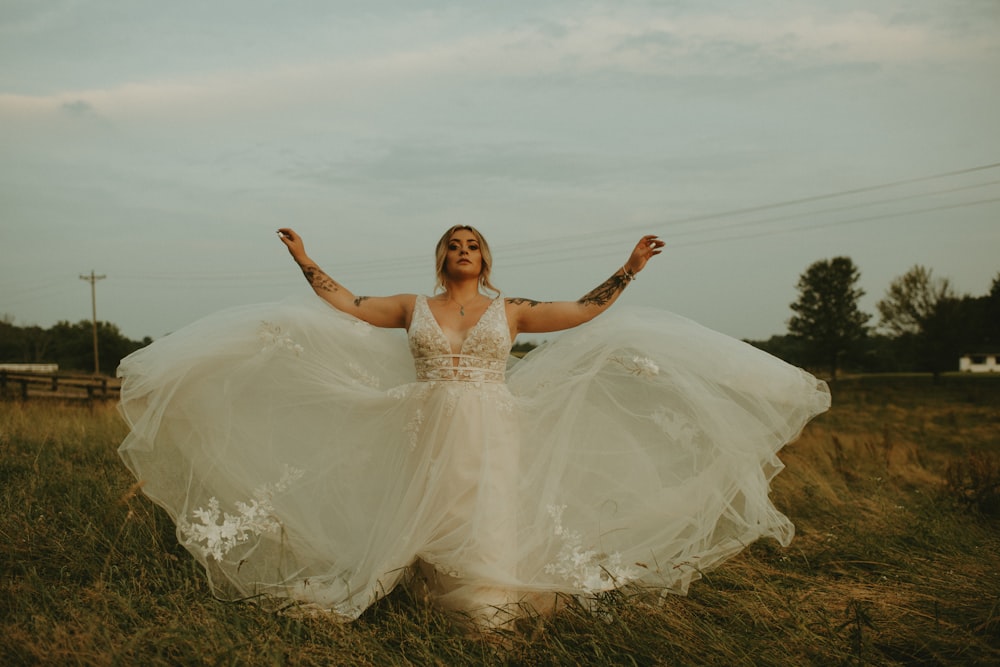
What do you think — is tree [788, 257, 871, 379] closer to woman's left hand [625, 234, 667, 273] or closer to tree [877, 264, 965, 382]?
tree [877, 264, 965, 382]

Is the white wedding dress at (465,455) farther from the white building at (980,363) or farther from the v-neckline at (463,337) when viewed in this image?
the white building at (980,363)

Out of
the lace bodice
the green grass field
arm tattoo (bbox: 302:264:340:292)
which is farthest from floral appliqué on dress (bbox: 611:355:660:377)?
arm tattoo (bbox: 302:264:340:292)

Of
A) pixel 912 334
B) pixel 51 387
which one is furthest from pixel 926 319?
pixel 51 387

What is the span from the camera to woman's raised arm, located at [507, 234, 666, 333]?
495 cm

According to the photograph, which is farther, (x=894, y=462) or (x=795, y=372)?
(x=894, y=462)

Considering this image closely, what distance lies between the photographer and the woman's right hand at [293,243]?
17.1 feet

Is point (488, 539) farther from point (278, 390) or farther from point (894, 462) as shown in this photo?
point (894, 462)

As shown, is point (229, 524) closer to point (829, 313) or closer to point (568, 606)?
point (568, 606)

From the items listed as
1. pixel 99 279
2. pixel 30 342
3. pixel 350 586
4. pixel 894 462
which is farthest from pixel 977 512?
pixel 30 342

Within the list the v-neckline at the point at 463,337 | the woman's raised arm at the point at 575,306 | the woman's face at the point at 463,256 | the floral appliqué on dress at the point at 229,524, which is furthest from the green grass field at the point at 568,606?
the woman's face at the point at 463,256

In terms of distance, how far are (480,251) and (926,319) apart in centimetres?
5380

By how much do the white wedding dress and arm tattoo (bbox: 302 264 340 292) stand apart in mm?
271

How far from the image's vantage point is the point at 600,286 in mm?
4992

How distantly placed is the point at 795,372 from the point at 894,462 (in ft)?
19.6
